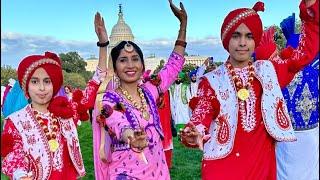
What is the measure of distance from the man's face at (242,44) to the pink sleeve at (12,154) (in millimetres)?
1532

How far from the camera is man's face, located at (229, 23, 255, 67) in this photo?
12.8 feet

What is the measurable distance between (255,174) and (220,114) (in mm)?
446

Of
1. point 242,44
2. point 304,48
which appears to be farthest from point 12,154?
point 304,48

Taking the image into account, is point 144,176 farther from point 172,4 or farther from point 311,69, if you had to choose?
point 311,69

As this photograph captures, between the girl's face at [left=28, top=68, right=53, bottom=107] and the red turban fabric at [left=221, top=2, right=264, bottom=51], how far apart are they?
1231 millimetres

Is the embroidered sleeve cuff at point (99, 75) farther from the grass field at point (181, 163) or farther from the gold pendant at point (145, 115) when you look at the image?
the grass field at point (181, 163)

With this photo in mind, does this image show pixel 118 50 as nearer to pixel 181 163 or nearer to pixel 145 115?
pixel 145 115

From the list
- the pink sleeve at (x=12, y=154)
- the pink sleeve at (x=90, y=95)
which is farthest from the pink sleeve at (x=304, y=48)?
the pink sleeve at (x=12, y=154)

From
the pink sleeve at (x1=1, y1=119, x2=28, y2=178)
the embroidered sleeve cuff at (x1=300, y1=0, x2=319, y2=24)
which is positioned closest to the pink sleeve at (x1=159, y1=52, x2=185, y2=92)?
the embroidered sleeve cuff at (x1=300, y1=0, x2=319, y2=24)

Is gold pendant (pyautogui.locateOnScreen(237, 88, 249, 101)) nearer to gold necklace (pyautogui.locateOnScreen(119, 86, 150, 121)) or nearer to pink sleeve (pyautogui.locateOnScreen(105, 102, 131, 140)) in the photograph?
gold necklace (pyautogui.locateOnScreen(119, 86, 150, 121))

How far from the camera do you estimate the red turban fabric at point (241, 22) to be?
12.9 feet

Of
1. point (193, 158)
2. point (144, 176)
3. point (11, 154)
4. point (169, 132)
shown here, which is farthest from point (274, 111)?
point (193, 158)

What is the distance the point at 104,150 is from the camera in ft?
12.6

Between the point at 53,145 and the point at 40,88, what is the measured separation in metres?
0.40
